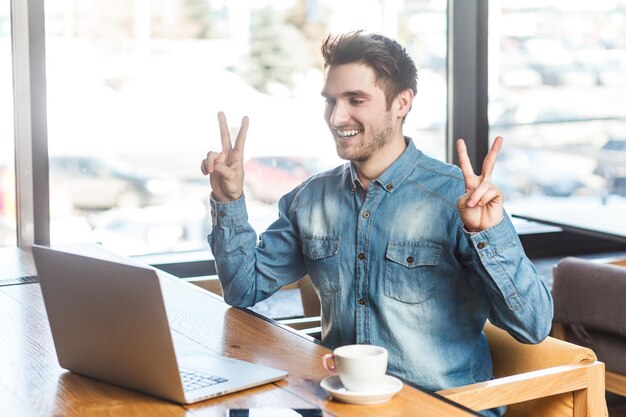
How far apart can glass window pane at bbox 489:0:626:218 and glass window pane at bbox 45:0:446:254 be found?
66cm

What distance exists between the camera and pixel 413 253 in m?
2.16

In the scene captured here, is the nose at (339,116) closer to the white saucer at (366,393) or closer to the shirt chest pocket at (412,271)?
the shirt chest pocket at (412,271)

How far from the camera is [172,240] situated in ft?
14.3

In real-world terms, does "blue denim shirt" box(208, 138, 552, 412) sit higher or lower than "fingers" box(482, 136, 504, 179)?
lower

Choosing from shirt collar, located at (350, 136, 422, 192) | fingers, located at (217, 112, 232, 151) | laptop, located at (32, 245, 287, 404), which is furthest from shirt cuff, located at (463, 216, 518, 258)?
fingers, located at (217, 112, 232, 151)

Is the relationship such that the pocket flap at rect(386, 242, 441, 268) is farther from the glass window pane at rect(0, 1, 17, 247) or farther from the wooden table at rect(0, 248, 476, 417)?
the glass window pane at rect(0, 1, 17, 247)

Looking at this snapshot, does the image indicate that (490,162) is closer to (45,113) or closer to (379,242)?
(379,242)

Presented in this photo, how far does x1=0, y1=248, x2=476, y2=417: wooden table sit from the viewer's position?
1.57 meters

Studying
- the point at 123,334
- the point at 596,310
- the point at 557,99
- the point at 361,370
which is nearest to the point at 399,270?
the point at 361,370

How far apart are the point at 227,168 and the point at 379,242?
1.18 feet

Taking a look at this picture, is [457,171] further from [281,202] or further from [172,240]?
[172,240]

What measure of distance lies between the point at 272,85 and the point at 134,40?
2.03 ft

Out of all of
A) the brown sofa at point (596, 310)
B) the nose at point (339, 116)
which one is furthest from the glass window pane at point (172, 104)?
the nose at point (339, 116)

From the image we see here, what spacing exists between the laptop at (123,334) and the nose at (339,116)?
0.64 metres
